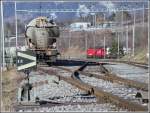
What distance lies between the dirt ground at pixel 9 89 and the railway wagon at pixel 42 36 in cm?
696

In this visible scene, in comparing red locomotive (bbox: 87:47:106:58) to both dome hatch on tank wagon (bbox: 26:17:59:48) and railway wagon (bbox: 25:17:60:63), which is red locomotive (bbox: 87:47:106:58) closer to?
railway wagon (bbox: 25:17:60:63)

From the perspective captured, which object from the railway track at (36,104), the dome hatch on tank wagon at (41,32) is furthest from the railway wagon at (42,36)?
the railway track at (36,104)

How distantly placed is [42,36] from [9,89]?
1332 centimetres

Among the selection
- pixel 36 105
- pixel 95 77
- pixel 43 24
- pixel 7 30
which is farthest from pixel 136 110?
pixel 7 30

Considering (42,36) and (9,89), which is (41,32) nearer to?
(42,36)

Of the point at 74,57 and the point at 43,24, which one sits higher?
the point at 43,24

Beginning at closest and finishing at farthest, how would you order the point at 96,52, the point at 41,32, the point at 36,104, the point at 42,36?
the point at 36,104
the point at 42,36
the point at 41,32
the point at 96,52

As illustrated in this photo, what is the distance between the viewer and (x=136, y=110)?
30.9 ft

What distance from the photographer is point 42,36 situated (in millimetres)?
28062

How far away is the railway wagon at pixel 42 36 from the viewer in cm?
2780

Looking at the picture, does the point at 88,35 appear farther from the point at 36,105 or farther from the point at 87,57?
the point at 36,105

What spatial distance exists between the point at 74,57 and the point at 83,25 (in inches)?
451

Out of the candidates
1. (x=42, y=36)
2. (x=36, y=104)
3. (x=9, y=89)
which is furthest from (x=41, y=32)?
(x=36, y=104)

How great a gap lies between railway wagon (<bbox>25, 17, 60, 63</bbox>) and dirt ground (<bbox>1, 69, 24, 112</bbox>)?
22.9 feet
